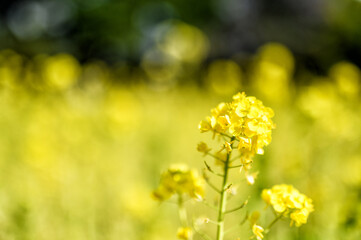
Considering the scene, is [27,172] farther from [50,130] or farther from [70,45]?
[70,45]

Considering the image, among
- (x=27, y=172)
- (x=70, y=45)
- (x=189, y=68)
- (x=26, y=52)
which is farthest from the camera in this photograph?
(x=70, y=45)

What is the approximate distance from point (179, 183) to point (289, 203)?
28 cm

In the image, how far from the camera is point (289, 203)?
34.0 inches

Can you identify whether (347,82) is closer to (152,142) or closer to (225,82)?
(152,142)

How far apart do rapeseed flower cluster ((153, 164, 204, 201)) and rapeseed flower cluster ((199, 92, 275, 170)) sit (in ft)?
0.56

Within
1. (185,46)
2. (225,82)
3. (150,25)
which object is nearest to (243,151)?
(225,82)

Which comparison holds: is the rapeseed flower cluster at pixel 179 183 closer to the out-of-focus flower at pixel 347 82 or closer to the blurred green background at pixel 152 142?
the blurred green background at pixel 152 142

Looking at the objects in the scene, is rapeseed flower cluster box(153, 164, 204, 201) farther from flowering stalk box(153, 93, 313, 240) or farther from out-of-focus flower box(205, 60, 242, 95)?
out-of-focus flower box(205, 60, 242, 95)

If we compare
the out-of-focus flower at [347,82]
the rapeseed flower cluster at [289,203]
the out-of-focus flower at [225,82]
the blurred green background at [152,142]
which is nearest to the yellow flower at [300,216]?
the rapeseed flower cluster at [289,203]

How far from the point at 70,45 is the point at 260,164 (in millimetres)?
13087

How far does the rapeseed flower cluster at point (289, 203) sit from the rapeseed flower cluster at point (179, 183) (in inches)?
6.8

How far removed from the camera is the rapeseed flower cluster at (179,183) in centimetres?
96

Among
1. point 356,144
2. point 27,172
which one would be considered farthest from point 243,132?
point 27,172

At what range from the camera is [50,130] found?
357 cm
